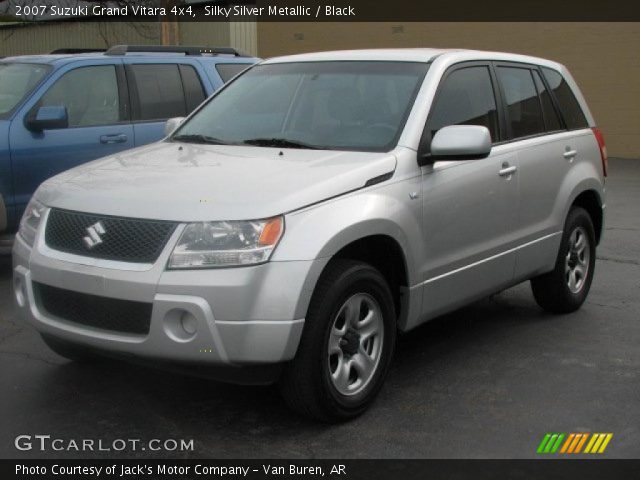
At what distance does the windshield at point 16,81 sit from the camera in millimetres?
7734

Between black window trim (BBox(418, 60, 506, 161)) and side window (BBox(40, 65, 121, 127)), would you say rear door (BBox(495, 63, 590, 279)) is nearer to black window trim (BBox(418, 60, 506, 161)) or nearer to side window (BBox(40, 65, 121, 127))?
black window trim (BBox(418, 60, 506, 161))

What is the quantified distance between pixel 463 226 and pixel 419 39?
1662 cm

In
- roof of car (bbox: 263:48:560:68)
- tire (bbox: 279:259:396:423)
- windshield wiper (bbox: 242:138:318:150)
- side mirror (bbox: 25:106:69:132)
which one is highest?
roof of car (bbox: 263:48:560:68)

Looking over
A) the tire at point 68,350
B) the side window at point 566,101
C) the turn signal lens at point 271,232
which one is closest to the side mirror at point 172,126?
the tire at point 68,350

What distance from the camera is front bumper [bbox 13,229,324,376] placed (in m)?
3.90

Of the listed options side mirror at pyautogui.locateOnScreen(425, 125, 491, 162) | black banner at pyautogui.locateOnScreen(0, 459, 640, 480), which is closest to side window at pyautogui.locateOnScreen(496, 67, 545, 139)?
side mirror at pyautogui.locateOnScreen(425, 125, 491, 162)

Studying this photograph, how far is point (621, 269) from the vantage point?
8102 mm

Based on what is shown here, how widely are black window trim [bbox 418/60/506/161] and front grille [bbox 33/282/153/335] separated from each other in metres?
1.68

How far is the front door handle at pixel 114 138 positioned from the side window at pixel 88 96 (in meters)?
0.16

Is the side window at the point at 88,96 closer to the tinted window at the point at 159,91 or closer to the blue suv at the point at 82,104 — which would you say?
the blue suv at the point at 82,104

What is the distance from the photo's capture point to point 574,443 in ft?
13.9

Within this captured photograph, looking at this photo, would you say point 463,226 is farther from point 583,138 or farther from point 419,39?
point 419,39

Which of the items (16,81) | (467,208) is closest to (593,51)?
(16,81)

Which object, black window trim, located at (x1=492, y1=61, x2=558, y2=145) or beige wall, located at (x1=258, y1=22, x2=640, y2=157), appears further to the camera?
beige wall, located at (x1=258, y1=22, x2=640, y2=157)
